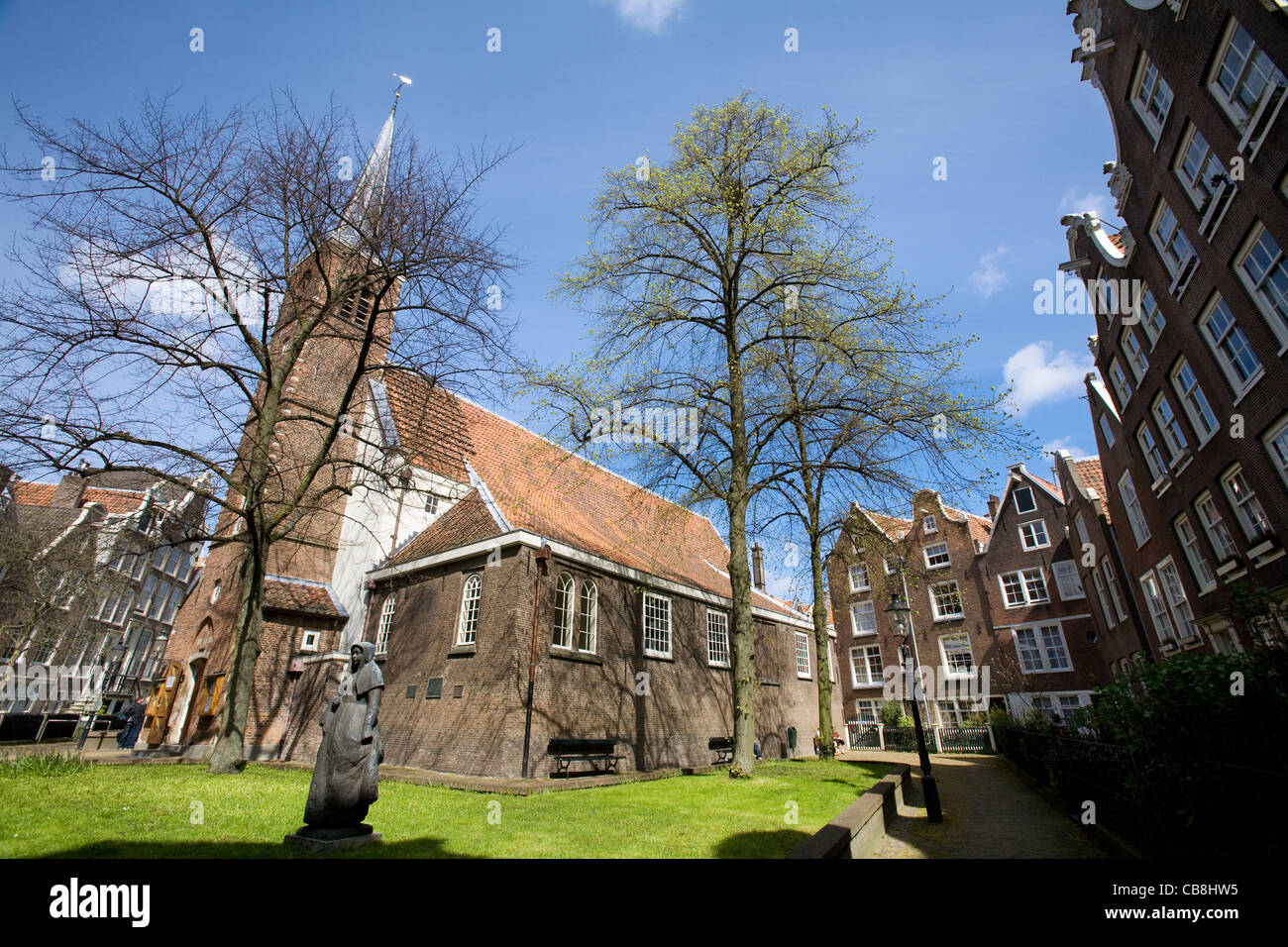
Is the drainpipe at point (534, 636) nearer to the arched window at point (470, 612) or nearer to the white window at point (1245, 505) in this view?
the arched window at point (470, 612)

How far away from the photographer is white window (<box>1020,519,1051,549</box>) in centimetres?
3225

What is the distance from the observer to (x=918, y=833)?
830 centimetres

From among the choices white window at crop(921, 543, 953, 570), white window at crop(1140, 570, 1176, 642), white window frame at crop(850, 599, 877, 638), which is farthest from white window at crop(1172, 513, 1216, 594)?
white window frame at crop(850, 599, 877, 638)

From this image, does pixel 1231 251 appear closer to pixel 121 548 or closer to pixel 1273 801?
pixel 1273 801

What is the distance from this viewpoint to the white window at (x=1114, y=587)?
76.0ft

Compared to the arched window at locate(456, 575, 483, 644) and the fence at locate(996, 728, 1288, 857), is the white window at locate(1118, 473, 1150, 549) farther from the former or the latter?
the arched window at locate(456, 575, 483, 644)

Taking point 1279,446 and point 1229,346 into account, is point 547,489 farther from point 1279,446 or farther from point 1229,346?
point 1229,346

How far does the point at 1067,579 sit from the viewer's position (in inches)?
1205

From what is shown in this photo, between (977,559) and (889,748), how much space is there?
13.1 m

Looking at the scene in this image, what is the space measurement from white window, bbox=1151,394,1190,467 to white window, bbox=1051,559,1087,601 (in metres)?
16.1

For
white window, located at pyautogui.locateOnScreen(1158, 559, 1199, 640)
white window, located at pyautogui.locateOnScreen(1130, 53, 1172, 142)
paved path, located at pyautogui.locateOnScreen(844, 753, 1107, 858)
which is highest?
white window, located at pyautogui.locateOnScreen(1130, 53, 1172, 142)

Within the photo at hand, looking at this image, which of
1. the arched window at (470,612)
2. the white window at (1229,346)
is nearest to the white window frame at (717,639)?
the arched window at (470,612)

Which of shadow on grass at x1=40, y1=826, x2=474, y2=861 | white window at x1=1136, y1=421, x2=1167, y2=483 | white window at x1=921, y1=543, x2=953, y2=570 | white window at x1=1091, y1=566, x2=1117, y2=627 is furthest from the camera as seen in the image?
white window at x1=921, y1=543, x2=953, y2=570
